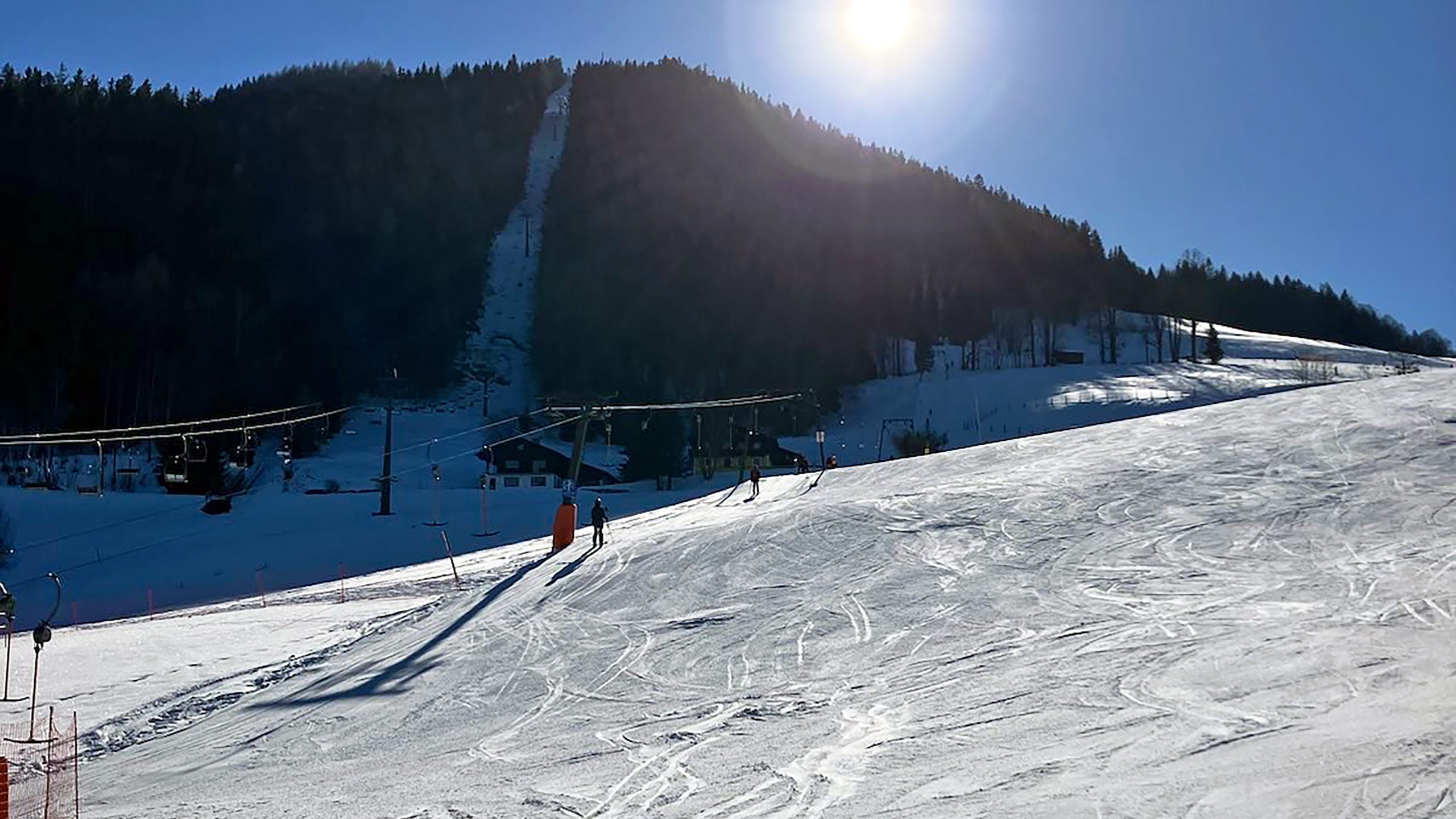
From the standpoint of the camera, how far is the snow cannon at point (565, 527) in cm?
2770

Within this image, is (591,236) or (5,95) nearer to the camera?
(5,95)

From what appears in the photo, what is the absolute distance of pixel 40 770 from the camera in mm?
12500

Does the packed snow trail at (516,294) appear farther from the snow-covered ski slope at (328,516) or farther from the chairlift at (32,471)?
the chairlift at (32,471)

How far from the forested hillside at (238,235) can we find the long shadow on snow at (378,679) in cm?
7424

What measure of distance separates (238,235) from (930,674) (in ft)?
394

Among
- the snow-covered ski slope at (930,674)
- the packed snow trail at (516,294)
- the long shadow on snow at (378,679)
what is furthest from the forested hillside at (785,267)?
the long shadow on snow at (378,679)

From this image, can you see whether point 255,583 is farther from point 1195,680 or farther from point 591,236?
point 591,236

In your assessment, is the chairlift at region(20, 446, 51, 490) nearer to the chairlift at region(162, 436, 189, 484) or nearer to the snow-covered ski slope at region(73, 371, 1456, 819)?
the chairlift at region(162, 436, 189, 484)

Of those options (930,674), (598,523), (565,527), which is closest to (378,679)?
(930,674)

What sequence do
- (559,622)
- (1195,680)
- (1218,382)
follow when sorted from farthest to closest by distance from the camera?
1. (1218,382)
2. (559,622)
3. (1195,680)

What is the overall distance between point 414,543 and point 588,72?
156 m

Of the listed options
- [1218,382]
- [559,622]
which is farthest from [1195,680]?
[1218,382]

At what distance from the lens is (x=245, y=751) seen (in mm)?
12828

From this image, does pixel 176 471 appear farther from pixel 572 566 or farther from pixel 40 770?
pixel 40 770
